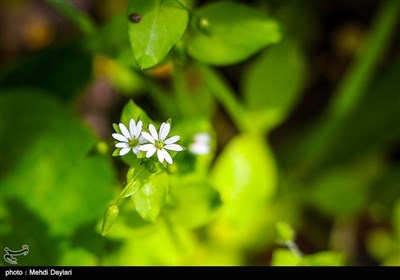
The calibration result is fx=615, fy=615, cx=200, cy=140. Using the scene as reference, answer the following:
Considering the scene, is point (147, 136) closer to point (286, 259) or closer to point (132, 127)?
point (132, 127)

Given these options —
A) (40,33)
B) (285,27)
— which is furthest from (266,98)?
(40,33)

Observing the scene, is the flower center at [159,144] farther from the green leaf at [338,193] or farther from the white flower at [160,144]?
the green leaf at [338,193]

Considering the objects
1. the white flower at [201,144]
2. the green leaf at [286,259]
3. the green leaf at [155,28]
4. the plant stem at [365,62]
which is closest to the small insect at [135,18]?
the green leaf at [155,28]

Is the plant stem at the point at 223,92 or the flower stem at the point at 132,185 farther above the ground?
the plant stem at the point at 223,92

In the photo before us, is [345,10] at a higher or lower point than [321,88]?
higher

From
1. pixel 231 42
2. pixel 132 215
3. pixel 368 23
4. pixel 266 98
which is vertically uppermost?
pixel 368 23

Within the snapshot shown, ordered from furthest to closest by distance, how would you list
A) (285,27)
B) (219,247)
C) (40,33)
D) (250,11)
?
(40,33) → (285,27) → (219,247) → (250,11)

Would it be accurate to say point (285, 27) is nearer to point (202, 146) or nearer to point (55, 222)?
point (202, 146)
